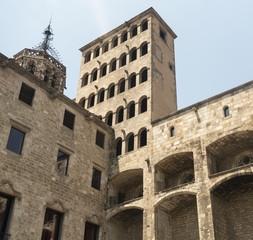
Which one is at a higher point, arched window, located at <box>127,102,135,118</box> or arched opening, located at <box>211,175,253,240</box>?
arched window, located at <box>127,102,135,118</box>

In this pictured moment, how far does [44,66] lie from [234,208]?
25.4 m

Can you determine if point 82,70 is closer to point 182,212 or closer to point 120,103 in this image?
point 120,103

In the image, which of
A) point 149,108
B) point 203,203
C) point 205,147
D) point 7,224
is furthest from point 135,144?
point 7,224

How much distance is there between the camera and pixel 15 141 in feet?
65.3

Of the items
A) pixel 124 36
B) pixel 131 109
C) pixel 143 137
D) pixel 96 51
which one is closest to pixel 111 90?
pixel 131 109

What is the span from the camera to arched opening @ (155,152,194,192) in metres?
22.8

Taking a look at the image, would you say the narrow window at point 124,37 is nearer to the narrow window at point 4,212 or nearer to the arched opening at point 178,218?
the arched opening at point 178,218

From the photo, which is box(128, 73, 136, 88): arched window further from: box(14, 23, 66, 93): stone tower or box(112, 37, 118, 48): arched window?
box(14, 23, 66, 93): stone tower

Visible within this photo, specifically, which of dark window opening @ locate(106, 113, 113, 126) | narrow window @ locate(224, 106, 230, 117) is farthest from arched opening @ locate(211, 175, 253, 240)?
dark window opening @ locate(106, 113, 113, 126)

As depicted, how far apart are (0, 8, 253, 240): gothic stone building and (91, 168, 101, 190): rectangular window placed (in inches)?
3.9

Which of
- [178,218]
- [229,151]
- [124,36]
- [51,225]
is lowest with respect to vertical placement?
[51,225]

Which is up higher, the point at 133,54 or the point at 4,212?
the point at 133,54

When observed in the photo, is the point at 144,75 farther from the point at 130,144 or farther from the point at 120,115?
the point at 130,144

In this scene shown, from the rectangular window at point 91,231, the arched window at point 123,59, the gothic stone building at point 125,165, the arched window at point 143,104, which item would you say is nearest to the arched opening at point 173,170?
the gothic stone building at point 125,165
